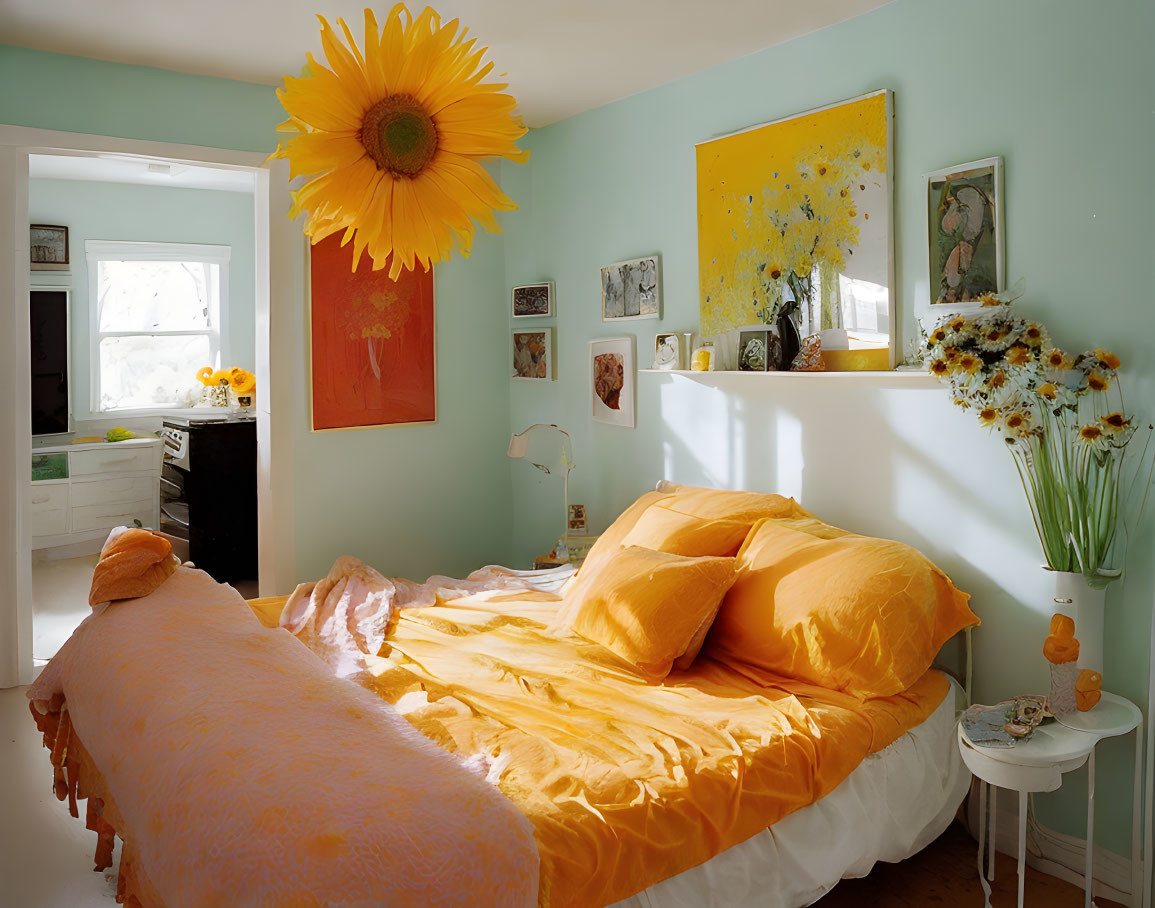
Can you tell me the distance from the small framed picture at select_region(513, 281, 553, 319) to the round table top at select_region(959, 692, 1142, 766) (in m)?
2.88

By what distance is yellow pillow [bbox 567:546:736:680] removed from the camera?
2.70 m

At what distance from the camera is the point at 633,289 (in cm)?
402

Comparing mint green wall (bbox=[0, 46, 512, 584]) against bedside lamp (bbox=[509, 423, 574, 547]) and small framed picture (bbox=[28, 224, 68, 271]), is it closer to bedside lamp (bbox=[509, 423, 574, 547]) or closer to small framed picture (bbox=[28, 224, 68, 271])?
bedside lamp (bbox=[509, 423, 574, 547])

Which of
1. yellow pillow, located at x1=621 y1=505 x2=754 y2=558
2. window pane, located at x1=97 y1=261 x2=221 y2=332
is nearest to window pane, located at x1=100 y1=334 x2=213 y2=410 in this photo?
window pane, located at x1=97 y1=261 x2=221 y2=332

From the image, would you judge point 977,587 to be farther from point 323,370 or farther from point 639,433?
point 323,370

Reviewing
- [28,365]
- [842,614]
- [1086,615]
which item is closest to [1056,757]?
[1086,615]

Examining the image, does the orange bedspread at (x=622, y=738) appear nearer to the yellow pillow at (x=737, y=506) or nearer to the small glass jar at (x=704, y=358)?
the yellow pillow at (x=737, y=506)

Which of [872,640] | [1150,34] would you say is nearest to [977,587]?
[872,640]

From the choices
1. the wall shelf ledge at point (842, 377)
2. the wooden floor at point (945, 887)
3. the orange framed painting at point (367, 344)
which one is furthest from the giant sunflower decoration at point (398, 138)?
the orange framed painting at point (367, 344)

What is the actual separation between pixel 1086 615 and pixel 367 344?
10.5 ft

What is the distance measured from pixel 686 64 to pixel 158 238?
4.68m

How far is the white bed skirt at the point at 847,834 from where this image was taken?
197 centimetres

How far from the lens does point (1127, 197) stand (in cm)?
241

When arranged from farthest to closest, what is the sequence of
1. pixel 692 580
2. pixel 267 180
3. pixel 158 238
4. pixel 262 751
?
1. pixel 158 238
2. pixel 267 180
3. pixel 692 580
4. pixel 262 751
